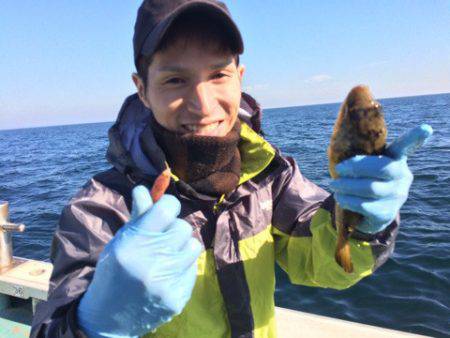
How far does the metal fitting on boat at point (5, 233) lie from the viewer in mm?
4699

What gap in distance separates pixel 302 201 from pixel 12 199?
1666cm

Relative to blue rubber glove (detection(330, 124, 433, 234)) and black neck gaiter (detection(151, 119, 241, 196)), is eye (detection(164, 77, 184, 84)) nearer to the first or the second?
black neck gaiter (detection(151, 119, 241, 196))

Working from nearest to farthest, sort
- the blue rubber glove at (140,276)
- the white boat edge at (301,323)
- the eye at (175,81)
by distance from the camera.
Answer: the blue rubber glove at (140,276), the eye at (175,81), the white boat edge at (301,323)

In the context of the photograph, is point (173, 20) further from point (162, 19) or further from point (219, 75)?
point (219, 75)

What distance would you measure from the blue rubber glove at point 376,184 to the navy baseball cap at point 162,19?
1089 mm

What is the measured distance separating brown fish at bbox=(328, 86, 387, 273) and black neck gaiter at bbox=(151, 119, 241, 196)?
71 centimetres

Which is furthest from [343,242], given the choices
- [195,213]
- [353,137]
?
[195,213]

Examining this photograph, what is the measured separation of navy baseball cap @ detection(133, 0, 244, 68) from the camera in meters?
2.07

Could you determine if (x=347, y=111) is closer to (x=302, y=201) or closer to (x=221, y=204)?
(x=302, y=201)

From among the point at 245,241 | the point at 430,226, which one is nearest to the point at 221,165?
the point at 245,241

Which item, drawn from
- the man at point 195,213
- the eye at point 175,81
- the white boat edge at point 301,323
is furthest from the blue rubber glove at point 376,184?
the white boat edge at point 301,323

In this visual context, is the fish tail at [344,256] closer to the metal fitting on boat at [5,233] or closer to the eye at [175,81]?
the eye at [175,81]

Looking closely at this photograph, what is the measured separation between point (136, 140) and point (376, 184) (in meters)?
1.51

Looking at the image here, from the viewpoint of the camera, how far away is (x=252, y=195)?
8.29 ft
